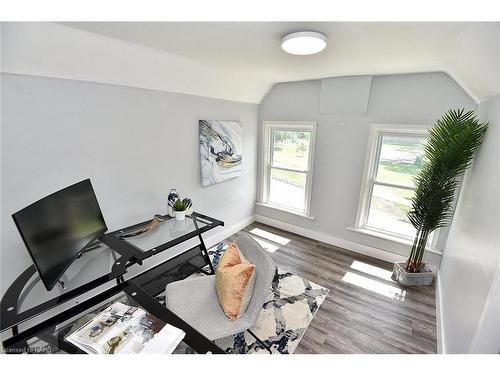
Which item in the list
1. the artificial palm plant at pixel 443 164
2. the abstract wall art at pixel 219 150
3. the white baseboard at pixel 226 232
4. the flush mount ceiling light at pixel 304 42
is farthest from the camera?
the white baseboard at pixel 226 232

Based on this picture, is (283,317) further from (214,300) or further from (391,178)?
(391,178)

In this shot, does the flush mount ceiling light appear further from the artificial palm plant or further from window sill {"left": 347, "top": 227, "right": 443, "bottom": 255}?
window sill {"left": 347, "top": 227, "right": 443, "bottom": 255}

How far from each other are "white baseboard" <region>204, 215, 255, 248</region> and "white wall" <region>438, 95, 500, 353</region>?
2623 mm

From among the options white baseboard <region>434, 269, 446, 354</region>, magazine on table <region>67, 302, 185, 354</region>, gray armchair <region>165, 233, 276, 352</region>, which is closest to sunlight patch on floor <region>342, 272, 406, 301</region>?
white baseboard <region>434, 269, 446, 354</region>

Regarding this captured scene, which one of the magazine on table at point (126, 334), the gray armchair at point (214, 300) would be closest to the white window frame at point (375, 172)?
the gray armchair at point (214, 300)

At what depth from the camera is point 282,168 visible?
3.84 metres

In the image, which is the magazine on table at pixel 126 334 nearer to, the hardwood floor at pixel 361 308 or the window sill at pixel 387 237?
the hardwood floor at pixel 361 308

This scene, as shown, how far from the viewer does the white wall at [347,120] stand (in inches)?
99.5

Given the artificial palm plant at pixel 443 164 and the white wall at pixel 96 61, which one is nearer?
the white wall at pixel 96 61

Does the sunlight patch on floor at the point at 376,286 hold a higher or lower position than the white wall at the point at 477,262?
lower

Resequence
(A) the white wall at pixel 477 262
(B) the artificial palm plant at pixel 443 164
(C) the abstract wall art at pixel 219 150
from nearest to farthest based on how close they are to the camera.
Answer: (A) the white wall at pixel 477 262 → (B) the artificial palm plant at pixel 443 164 → (C) the abstract wall art at pixel 219 150

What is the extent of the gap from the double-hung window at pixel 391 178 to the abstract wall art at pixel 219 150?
1779 mm

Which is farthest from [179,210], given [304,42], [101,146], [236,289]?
[304,42]
